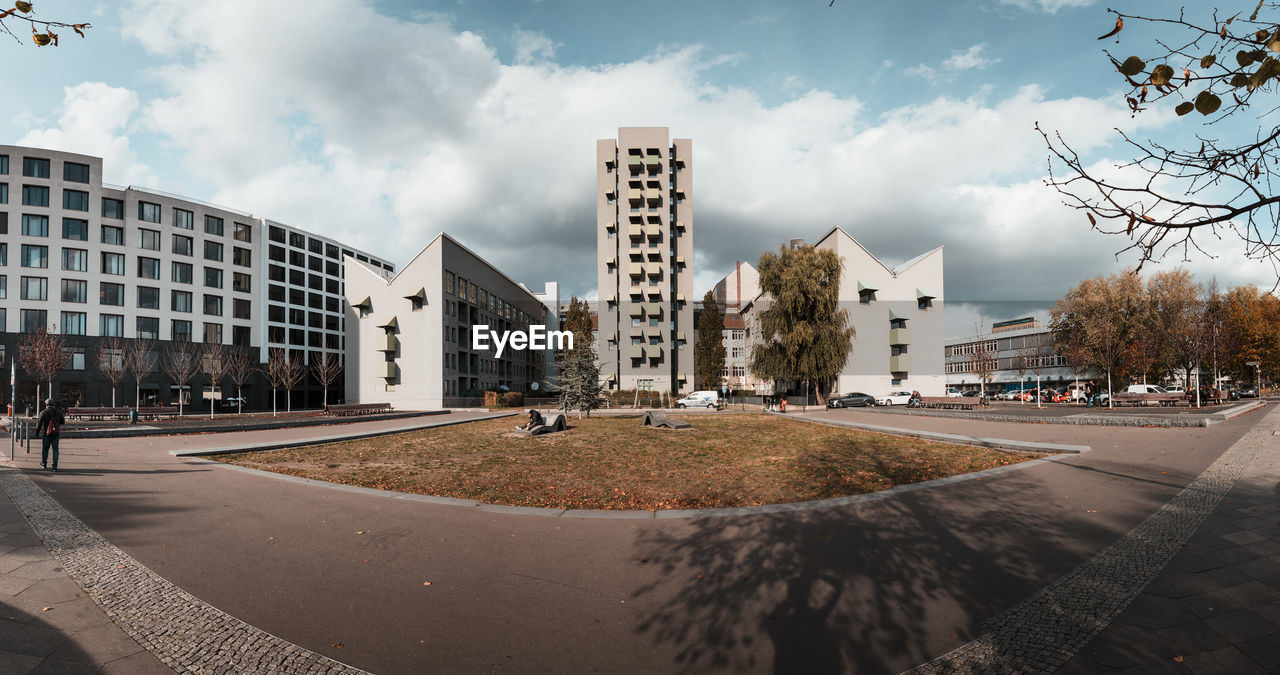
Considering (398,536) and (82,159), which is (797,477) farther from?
(82,159)

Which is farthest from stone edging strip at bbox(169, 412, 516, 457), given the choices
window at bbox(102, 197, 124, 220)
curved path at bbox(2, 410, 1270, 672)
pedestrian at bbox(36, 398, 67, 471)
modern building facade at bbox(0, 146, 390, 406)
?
window at bbox(102, 197, 124, 220)

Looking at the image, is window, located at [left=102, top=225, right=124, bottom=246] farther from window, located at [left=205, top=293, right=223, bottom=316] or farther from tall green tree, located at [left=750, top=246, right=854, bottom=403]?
tall green tree, located at [left=750, top=246, right=854, bottom=403]

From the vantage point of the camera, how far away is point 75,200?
53719 millimetres

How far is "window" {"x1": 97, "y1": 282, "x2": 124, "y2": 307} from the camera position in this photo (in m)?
53.8

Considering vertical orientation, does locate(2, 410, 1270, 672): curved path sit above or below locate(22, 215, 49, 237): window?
below

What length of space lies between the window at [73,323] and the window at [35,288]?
225 centimetres

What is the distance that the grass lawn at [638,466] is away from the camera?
10211 mm

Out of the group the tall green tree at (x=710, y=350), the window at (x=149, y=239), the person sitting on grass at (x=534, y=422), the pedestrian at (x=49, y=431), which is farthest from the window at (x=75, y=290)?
the tall green tree at (x=710, y=350)

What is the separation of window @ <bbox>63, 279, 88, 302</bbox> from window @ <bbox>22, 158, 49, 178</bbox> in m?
10.7

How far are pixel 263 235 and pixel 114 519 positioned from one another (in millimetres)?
73366

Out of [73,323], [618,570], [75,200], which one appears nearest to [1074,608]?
[618,570]

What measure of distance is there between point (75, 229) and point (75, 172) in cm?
585

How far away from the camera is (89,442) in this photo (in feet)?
65.1

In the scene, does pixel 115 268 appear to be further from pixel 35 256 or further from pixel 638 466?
pixel 638 466
